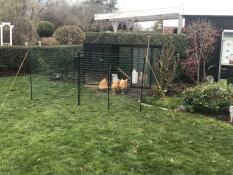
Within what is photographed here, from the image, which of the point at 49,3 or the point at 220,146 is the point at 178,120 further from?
the point at 49,3

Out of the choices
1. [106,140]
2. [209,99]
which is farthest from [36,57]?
[106,140]

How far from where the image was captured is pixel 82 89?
13.2m

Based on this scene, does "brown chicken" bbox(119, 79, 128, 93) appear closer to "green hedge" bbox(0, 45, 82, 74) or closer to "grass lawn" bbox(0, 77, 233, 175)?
"grass lawn" bbox(0, 77, 233, 175)

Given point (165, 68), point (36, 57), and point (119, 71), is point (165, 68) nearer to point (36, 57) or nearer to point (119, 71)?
point (119, 71)

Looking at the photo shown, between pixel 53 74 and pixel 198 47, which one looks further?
pixel 198 47

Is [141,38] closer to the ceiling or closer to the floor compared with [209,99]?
closer to the ceiling

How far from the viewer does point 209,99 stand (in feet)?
34.1

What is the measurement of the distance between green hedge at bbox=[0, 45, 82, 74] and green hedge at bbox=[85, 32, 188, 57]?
4.60 ft

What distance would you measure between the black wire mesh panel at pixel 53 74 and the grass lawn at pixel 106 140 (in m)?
1.23

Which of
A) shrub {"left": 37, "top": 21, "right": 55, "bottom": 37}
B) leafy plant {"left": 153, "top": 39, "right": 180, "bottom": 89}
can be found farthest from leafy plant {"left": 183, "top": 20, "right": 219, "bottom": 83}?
shrub {"left": 37, "top": 21, "right": 55, "bottom": 37}

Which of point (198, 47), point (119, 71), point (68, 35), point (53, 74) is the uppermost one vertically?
point (68, 35)

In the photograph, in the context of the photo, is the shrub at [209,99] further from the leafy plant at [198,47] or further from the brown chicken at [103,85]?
the leafy plant at [198,47]

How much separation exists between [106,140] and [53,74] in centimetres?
769

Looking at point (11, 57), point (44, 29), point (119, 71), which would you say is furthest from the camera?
point (44, 29)
